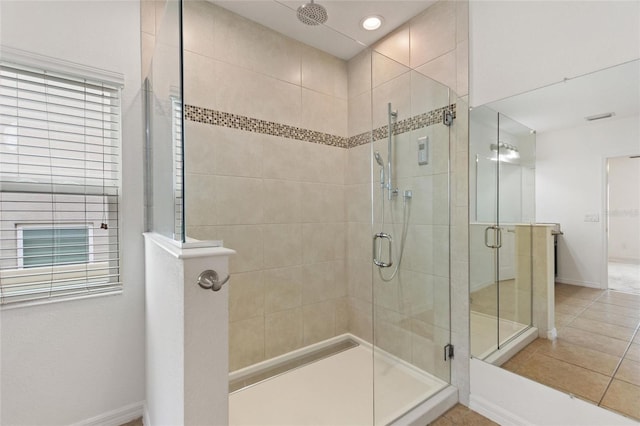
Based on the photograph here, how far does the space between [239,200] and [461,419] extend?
1.97 metres

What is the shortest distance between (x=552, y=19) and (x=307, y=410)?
8.36 feet

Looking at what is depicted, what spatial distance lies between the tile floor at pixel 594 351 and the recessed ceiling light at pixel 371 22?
82.5 inches

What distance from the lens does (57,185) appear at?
5.16ft

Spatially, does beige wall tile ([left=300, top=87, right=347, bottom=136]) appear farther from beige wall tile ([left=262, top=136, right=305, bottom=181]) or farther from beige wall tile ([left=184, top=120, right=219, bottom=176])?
beige wall tile ([left=184, top=120, right=219, bottom=176])

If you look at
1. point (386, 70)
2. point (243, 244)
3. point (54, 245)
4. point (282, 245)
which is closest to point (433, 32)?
point (386, 70)

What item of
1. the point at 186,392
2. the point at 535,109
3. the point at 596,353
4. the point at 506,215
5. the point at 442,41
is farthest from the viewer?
the point at 442,41

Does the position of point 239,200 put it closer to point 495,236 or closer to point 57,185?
point 57,185

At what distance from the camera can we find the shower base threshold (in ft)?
5.43

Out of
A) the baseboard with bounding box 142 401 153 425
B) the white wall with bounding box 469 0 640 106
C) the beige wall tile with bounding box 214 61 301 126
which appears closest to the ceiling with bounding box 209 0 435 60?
the beige wall tile with bounding box 214 61 301 126

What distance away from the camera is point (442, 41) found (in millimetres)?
1937

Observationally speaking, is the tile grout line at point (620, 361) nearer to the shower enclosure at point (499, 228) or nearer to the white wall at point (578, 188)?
the white wall at point (578, 188)

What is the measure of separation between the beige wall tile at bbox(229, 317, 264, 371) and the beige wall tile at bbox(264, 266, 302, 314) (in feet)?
0.49

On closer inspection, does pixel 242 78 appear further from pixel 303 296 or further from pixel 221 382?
pixel 221 382

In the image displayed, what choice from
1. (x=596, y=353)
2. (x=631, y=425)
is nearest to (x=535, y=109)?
(x=596, y=353)
